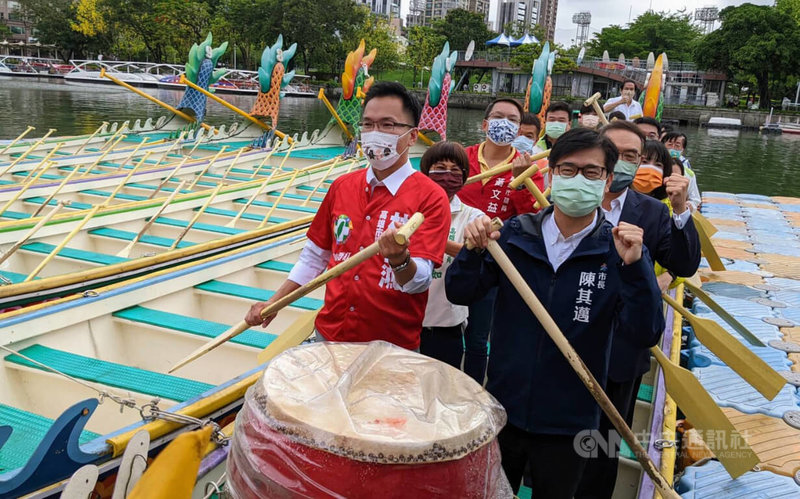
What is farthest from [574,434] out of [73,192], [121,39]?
[121,39]

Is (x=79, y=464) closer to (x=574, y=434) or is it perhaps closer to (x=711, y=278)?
(x=574, y=434)

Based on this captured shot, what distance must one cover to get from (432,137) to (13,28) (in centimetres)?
7454

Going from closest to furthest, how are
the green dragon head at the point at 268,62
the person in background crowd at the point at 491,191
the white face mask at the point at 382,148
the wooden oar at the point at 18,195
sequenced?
the white face mask at the point at 382,148, the person in background crowd at the point at 491,191, the wooden oar at the point at 18,195, the green dragon head at the point at 268,62

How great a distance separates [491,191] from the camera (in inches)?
132

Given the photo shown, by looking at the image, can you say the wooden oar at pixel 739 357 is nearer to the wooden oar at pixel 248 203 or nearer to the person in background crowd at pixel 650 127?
the person in background crowd at pixel 650 127

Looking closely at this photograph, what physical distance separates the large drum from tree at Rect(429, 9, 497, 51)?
56879 millimetres

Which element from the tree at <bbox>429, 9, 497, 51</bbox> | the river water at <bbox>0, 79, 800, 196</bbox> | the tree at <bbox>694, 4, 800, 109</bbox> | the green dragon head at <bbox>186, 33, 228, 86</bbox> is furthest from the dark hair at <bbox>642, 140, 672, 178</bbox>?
the tree at <bbox>429, 9, 497, 51</bbox>

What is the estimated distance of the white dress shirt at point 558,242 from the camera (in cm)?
199

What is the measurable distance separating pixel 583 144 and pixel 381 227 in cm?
78

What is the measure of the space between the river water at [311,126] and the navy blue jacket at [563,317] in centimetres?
1741

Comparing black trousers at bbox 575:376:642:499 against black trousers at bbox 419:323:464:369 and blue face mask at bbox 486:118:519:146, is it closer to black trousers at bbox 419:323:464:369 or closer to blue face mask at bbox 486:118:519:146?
black trousers at bbox 419:323:464:369

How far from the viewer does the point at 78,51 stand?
4938 centimetres

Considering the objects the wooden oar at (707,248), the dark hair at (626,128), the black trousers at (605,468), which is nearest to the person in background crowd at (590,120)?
the wooden oar at (707,248)

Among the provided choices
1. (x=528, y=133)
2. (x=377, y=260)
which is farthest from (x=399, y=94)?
(x=528, y=133)
